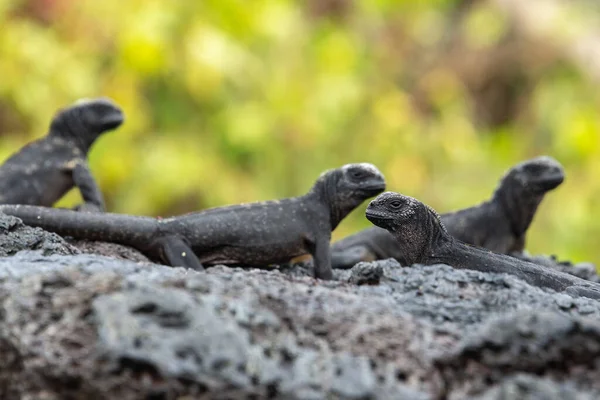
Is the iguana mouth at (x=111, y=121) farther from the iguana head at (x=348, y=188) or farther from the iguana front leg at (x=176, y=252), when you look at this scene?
the iguana front leg at (x=176, y=252)

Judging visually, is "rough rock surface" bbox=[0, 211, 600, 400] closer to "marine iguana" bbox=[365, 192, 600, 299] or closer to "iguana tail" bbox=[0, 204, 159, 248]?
"marine iguana" bbox=[365, 192, 600, 299]

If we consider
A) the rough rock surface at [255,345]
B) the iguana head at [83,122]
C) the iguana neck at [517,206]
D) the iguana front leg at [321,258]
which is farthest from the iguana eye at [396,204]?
the iguana head at [83,122]

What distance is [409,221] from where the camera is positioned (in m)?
4.96

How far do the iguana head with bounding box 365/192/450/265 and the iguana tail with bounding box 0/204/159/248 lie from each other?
1.28 meters

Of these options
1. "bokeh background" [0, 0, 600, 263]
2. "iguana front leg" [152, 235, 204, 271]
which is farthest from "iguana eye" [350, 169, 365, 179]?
"bokeh background" [0, 0, 600, 263]

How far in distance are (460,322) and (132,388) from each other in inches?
46.1

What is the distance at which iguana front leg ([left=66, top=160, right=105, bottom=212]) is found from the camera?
6.58m

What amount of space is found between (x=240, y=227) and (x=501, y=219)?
2298mm

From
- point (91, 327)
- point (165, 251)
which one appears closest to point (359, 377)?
point (91, 327)

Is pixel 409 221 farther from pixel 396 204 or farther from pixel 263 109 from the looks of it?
pixel 263 109

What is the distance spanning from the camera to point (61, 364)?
3.08m

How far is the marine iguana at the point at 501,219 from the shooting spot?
22.1 ft

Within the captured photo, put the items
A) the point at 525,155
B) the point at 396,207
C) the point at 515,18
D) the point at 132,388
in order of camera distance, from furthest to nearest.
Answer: the point at 515,18, the point at 525,155, the point at 396,207, the point at 132,388

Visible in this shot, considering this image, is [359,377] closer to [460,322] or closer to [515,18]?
[460,322]
